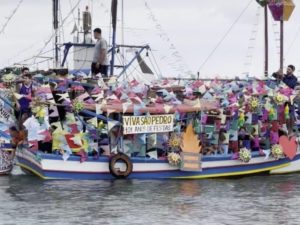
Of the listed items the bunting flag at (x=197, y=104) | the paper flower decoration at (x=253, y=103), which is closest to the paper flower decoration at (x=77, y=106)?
the bunting flag at (x=197, y=104)

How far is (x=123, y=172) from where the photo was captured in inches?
812

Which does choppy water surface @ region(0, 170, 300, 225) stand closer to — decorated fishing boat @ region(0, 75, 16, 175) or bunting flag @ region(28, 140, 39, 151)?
decorated fishing boat @ region(0, 75, 16, 175)

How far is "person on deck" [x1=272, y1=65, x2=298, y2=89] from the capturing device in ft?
78.2

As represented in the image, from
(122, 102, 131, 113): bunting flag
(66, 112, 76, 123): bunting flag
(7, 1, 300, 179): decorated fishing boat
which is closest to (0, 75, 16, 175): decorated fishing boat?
(7, 1, 300, 179): decorated fishing boat

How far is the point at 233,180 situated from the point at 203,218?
599 centimetres

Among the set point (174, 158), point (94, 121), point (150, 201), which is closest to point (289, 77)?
point (174, 158)

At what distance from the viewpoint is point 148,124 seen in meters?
20.9

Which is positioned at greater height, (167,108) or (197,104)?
(197,104)

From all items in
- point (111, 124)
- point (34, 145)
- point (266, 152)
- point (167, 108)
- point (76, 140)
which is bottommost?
point (266, 152)

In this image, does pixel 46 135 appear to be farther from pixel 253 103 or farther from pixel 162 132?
pixel 253 103

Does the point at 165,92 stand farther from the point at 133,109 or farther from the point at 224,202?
the point at 224,202

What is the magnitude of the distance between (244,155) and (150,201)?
476cm

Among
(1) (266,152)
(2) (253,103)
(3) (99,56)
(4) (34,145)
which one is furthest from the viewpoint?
(3) (99,56)

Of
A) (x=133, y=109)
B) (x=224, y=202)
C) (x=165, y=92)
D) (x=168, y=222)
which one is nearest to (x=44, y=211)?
(x=168, y=222)
